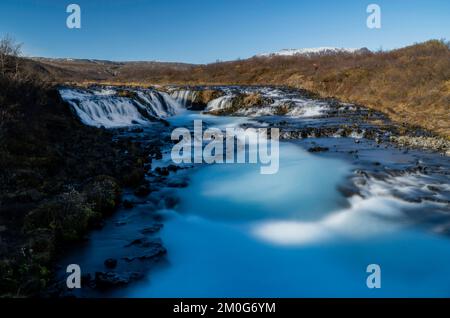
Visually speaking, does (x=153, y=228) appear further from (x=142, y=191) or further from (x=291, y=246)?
(x=291, y=246)

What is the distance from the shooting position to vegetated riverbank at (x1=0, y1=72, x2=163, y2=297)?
7.46 m

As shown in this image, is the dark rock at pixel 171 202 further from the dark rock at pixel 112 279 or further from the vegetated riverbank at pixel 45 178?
the dark rock at pixel 112 279

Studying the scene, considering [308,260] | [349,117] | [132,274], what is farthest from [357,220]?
[349,117]

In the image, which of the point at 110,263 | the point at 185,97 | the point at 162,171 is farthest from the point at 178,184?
the point at 185,97

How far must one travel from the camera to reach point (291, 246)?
29.7ft

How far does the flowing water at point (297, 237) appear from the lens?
7.46 metres

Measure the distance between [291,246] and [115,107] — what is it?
847 inches

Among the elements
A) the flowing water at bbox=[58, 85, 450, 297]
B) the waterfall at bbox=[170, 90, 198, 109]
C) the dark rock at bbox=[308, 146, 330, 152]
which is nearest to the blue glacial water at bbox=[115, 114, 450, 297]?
the flowing water at bbox=[58, 85, 450, 297]

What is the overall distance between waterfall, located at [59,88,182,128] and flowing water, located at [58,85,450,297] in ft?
38.9

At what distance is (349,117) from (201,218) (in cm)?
1949

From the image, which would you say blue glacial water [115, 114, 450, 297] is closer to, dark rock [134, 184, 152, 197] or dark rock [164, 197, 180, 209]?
dark rock [164, 197, 180, 209]

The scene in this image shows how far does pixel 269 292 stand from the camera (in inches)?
282

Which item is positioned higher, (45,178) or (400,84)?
(400,84)

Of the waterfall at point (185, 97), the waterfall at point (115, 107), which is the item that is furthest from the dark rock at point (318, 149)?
the waterfall at point (185, 97)
